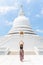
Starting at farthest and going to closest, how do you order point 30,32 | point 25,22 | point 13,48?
point 25,22 → point 30,32 → point 13,48

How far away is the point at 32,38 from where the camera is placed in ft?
103

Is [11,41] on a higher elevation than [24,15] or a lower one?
lower

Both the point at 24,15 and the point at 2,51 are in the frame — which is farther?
the point at 24,15

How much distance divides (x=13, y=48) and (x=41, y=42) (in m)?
4.44

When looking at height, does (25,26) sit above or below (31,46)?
above

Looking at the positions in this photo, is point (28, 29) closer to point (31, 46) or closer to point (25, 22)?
point (25, 22)

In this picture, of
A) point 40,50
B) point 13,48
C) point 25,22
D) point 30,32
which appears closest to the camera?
point 40,50

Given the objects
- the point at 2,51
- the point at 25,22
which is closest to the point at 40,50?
the point at 2,51

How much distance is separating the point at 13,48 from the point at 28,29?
6.98 metres

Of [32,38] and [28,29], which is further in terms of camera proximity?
[28,29]

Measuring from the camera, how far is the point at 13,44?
30.3m

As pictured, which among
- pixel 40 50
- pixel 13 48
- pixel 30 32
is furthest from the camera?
pixel 30 32

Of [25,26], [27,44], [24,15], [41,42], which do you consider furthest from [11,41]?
[24,15]

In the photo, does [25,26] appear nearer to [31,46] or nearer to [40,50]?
[31,46]
